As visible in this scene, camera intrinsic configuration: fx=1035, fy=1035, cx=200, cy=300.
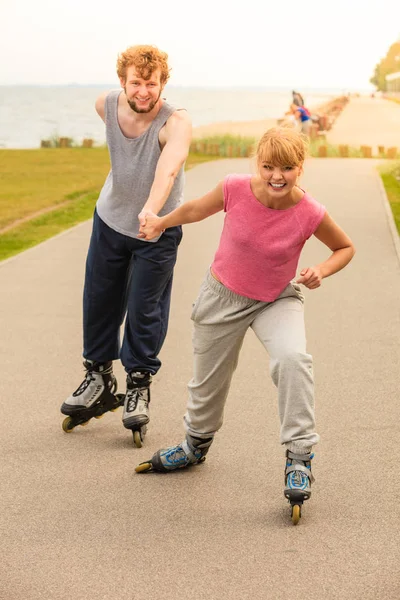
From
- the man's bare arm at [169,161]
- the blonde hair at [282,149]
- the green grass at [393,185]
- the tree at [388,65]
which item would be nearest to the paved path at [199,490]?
the man's bare arm at [169,161]

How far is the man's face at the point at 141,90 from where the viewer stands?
473 cm

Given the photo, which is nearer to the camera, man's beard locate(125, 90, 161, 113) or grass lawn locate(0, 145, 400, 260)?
man's beard locate(125, 90, 161, 113)

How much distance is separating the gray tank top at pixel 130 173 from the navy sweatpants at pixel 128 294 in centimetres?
9

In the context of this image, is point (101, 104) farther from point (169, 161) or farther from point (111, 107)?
point (169, 161)

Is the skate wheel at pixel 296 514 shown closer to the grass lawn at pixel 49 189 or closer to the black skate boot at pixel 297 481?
the black skate boot at pixel 297 481

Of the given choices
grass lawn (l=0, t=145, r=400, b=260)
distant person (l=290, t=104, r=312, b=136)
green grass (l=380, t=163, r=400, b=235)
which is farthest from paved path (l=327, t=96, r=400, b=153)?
green grass (l=380, t=163, r=400, b=235)

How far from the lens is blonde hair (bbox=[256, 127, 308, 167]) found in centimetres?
400

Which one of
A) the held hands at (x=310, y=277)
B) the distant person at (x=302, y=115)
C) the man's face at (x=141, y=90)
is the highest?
the man's face at (x=141, y=90)

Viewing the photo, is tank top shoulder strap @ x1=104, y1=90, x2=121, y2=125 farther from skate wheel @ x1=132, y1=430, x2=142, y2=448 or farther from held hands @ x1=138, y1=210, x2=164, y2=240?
skate wheel @ x1=132, y1=430, x2=142, y2=448

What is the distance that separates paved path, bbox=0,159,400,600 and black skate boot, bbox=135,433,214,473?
52mm

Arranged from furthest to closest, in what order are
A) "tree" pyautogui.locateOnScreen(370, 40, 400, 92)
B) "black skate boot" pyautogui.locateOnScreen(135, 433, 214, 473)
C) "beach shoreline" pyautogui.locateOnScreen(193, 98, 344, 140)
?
1. "tree" pyautogui.locateOnScreen(370, 40, 400, 92)
2. "beach shoreline" pyautogui.locateOnScreen(193, 98, 344, 140)
3. "black skate boot" pyautogui.locateOnScreen(135, 433, 214, 473)

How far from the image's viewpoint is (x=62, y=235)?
12508 millimetres

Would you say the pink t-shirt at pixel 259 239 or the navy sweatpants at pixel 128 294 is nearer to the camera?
the pink t-shirt at pixel 259 239

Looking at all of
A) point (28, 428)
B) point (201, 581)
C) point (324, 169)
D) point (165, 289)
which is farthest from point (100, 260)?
point (324, 169)
